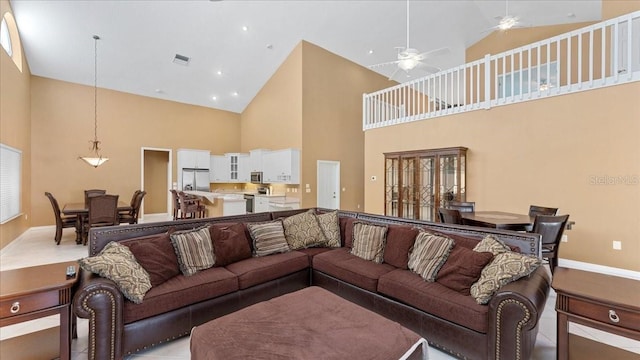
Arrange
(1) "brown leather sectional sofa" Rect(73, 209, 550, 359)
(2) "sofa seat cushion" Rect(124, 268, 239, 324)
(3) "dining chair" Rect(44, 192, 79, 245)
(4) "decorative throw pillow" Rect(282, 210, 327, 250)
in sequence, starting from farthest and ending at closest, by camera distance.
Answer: (3) "dining chair" Rect(44, 192, 79, 245)
(4) "decorative throw pillow" Rect(282, 210, 327, 250)
(2) "sofa seat cushion" Rect(124, 268, 239, 324)
(1) "brown leather sectional sofa" Rect(73, 209, 550, 359)

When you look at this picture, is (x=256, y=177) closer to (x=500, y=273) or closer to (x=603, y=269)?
(x=500, y=273)

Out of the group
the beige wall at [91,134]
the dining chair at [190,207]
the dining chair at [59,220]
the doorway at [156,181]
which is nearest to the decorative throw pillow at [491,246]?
the dining chair at [190,207]

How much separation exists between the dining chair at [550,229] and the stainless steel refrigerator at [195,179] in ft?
28.3

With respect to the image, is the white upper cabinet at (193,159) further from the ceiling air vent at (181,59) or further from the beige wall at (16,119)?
the beige wall at (16,119)

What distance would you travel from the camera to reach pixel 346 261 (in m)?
3.07

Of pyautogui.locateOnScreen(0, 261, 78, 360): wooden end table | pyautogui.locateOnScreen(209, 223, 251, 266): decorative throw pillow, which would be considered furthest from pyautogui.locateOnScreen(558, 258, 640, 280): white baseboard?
pyautogui.locateOnScreen(0, 261, 78, 360): wooden end table

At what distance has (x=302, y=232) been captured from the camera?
3629mm

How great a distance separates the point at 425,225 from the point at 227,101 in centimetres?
840

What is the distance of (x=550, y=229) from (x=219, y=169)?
29.1 feet

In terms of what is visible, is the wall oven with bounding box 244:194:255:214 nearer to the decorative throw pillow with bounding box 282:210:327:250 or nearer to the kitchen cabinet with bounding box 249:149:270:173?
the kitchen cabinet with bounding box 249:149:270:173

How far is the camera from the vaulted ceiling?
19.0ft

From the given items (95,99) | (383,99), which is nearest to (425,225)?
(383,99)

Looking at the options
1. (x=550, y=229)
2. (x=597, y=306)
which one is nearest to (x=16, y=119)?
(x=597, y=306)

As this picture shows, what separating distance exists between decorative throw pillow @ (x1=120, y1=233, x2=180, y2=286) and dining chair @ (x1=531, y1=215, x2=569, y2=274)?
13.2 feet
